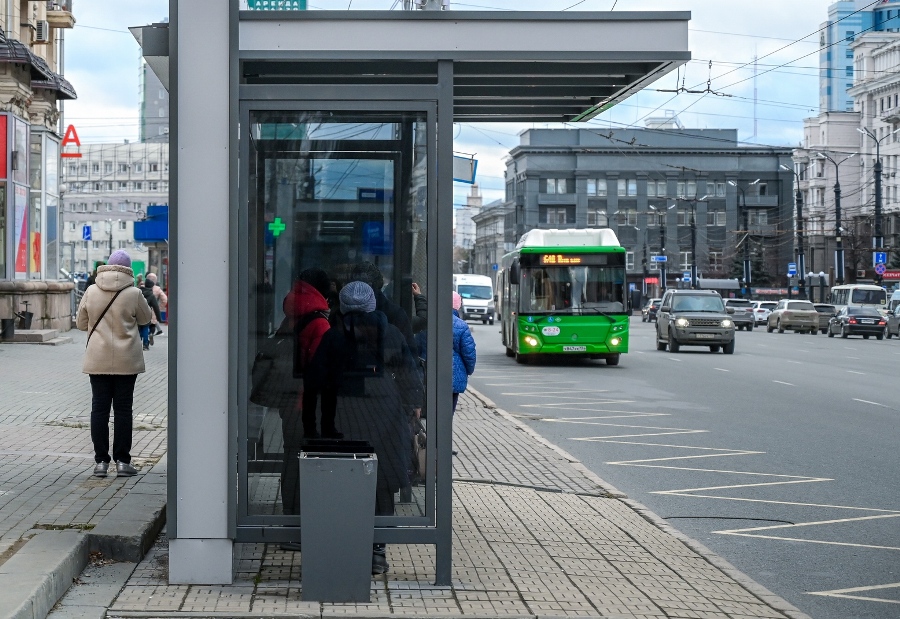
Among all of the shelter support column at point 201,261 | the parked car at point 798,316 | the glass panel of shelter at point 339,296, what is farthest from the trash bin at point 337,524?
the parked car at point 798,316

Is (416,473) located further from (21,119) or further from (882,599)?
(21,119)

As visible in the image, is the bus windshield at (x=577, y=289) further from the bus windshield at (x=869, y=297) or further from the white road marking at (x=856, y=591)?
the bus windshield at (x=869, y=297)

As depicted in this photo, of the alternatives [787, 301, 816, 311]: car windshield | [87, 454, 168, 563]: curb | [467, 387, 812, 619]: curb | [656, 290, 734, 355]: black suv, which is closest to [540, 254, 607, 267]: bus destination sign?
[656, 290, 734, 355]: black suv

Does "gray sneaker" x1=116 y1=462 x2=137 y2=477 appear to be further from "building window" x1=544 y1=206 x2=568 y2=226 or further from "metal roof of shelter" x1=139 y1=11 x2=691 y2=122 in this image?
"building window" x1=544 y1=206 x2=568 y2=226

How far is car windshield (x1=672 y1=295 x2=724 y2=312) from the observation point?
A: 3338cm

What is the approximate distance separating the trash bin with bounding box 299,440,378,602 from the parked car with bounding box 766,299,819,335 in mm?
54197

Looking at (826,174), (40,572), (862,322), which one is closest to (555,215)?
(826,174)

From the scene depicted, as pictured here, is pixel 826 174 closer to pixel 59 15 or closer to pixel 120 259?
pixel 59 15

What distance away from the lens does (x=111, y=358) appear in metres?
9.02

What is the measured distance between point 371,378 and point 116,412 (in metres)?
3.55

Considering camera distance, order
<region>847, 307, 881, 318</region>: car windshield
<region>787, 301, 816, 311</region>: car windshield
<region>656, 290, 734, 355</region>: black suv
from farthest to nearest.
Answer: <region>787, 301, 816, 311</region>: car windshield < <region>847, 307, 881, 318</region>: car windshield < <region>656, 290, 734, 355</region>: black suv

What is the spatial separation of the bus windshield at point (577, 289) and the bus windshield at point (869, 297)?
131ft

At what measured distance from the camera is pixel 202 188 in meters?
6.08

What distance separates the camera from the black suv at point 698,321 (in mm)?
32656
